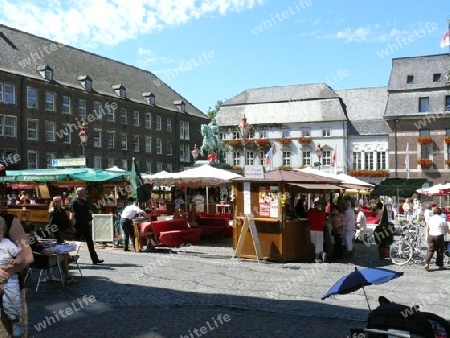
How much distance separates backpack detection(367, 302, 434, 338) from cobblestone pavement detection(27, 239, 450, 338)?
2801 millimetres

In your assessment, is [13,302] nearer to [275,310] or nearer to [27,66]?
[275,310]

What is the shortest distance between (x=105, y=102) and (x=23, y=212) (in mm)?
35420

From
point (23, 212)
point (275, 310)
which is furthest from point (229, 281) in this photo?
point (23, 212)

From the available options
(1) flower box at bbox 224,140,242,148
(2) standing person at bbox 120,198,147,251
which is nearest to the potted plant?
(2) standing person at bbox 120,198,147,251

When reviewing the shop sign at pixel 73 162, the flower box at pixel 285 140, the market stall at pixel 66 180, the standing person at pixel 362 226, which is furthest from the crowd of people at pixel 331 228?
the flower box at pixel 285 140

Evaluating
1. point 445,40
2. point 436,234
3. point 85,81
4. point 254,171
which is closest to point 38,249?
point 254,171

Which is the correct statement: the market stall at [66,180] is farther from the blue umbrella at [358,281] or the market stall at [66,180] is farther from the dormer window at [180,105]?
the dormer window at [180,105]

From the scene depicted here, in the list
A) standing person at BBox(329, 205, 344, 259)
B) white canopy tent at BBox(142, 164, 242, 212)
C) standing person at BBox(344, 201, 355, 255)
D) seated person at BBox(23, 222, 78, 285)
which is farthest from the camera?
white canopy tent at BBox(142, 164, 242, 212)

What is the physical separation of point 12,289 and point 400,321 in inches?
146

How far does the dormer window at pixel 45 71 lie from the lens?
4739 centimetres

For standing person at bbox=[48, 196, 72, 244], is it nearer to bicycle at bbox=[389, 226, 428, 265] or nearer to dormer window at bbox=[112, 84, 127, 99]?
bicycle at bbox=[389, 226, 428, 265]

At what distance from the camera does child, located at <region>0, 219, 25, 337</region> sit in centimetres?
519

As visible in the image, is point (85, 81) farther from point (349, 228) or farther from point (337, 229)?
point (337, 229)

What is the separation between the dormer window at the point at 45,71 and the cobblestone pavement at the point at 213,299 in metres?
37.8
